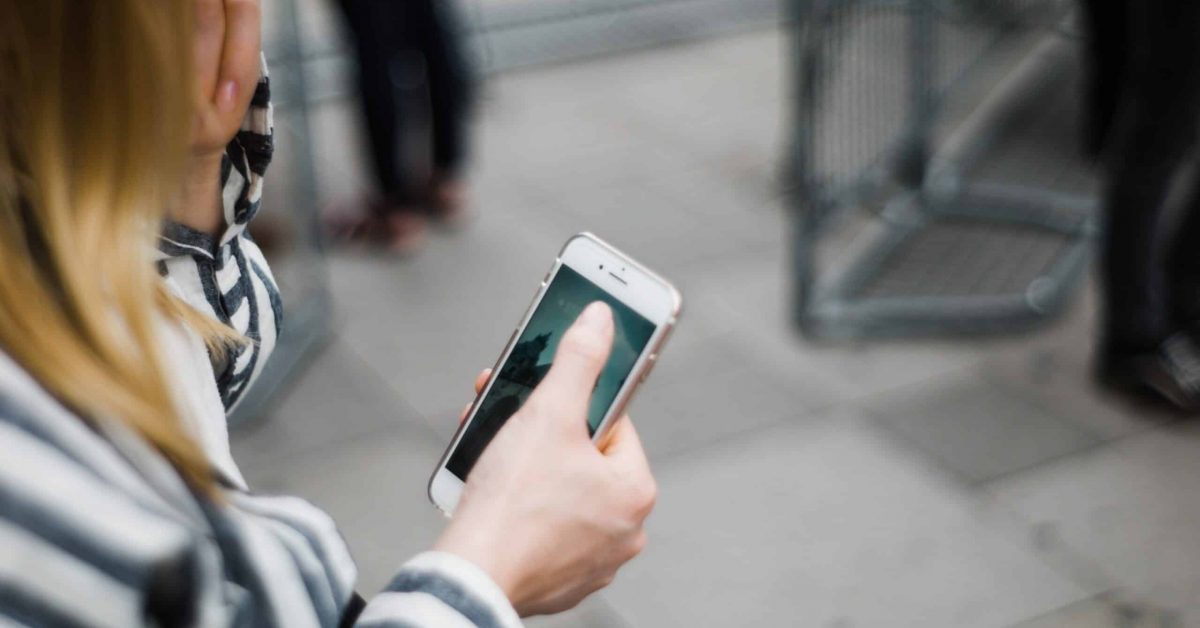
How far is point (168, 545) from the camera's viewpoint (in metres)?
0.68

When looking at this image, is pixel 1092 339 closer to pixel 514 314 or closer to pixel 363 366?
pixel 514 314

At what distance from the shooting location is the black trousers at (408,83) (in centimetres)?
400

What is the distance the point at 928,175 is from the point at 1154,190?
1311 millimetres

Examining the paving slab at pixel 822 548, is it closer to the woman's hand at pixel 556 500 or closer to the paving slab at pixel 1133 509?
the paving slab at pixel 1133 509

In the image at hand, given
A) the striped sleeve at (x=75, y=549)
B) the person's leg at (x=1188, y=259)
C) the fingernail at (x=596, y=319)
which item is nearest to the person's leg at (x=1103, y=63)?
the person's leg at (x=1188, y=259)

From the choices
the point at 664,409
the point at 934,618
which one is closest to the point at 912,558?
the point at 934,618

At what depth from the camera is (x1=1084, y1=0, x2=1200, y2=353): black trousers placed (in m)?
2.92

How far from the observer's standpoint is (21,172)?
76cm

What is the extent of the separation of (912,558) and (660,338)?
5.44ft

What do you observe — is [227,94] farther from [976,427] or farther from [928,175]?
[928,175]

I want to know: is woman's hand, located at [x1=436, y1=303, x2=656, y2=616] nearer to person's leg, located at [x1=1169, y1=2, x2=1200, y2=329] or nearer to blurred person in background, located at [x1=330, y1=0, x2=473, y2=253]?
person's leg, located at [x1=1169, y1=2, x2=1200, y2=329]

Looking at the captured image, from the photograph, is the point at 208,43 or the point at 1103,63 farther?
the point at 1103,63

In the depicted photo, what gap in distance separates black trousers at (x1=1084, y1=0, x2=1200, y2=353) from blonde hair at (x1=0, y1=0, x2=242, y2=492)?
259cm

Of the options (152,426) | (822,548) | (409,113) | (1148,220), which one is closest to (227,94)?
(152,426)
